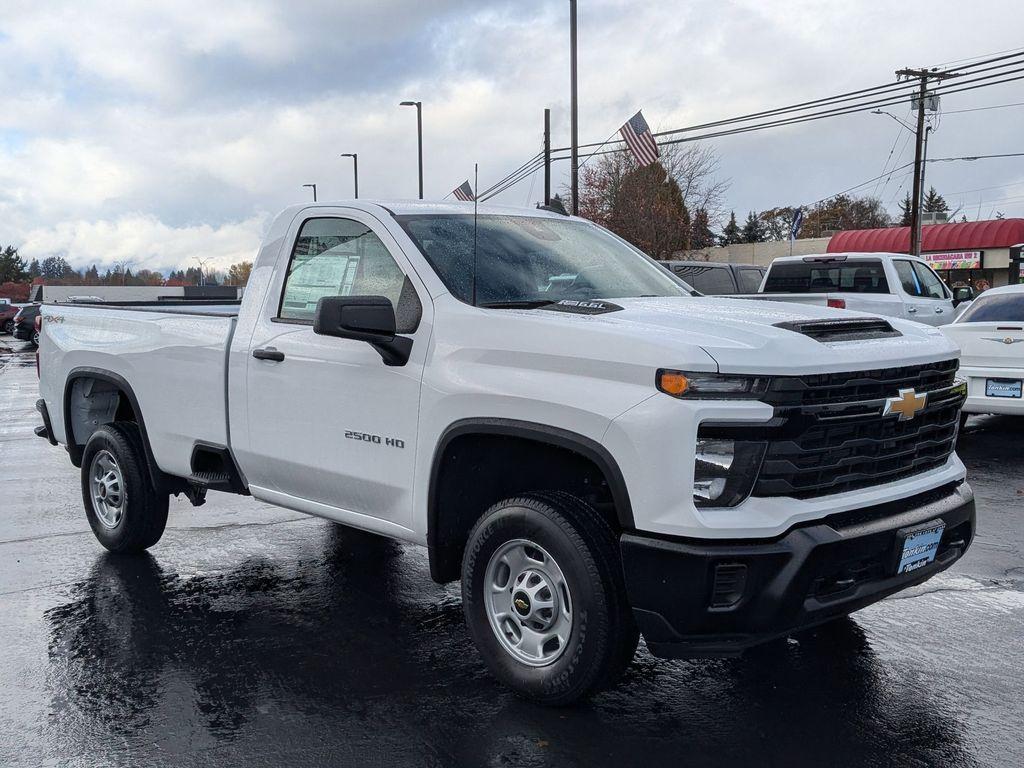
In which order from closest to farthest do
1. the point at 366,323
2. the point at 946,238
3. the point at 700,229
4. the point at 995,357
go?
1. the point at 366,323
2. the point at 995,357
3. the point at 946,238
4. the point at 700,229

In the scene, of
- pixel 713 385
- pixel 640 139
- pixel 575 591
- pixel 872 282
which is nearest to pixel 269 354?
Answer: pixel 575 591

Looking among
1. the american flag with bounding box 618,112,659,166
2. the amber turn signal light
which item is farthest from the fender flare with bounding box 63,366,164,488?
the american flag with bounding box 618,112,659,166

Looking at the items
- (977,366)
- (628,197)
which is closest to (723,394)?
(977,366)

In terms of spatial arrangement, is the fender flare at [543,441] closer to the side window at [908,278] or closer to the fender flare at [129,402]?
the fender flare at [129,402]

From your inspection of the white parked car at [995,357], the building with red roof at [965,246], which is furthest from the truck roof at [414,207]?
the building with red roof at [965,246]

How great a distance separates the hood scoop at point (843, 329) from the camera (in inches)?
152

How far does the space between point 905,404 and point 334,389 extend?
8.01ft

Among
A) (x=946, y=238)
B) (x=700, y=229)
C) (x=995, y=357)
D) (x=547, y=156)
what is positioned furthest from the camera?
(x=700, y=229)

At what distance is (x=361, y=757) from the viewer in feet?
12.1

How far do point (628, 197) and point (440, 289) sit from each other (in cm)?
4069

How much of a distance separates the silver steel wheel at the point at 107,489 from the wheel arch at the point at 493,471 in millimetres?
2736

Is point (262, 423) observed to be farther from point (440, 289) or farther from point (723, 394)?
point (723, 394)

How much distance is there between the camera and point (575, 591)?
3.76 metres

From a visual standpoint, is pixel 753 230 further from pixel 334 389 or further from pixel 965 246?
pixel 334 389
